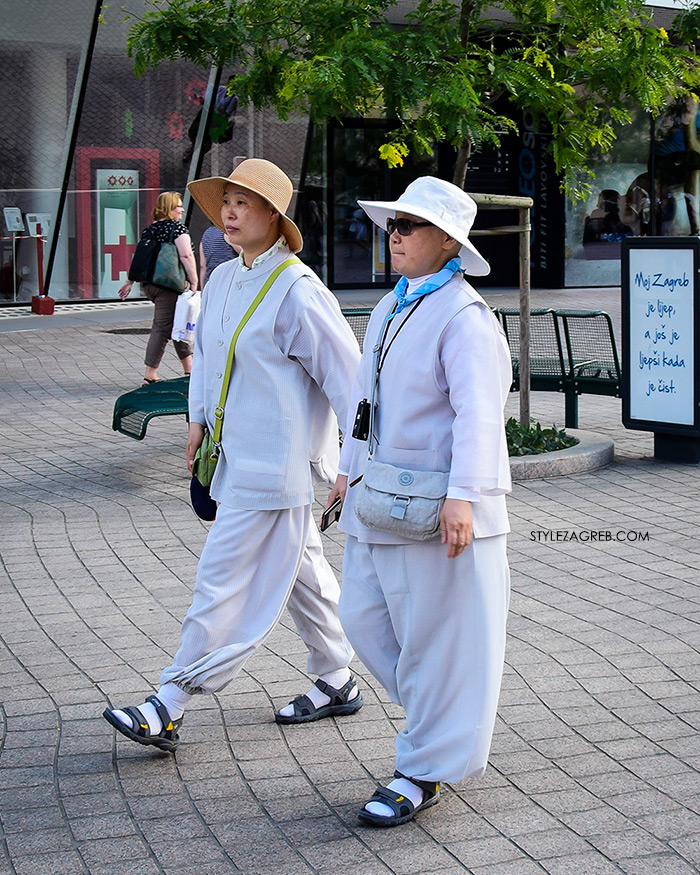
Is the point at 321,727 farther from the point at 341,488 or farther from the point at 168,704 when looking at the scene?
the point at 341,488

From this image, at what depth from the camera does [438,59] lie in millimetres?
7855

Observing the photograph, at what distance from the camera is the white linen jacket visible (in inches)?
161

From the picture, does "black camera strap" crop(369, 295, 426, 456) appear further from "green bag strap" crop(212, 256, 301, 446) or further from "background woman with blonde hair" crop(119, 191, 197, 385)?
"background woman with blonde hair" crop(119, 191, 197, 385)

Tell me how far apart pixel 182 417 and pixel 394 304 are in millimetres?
6973

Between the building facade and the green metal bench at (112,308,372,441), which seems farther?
the building facade

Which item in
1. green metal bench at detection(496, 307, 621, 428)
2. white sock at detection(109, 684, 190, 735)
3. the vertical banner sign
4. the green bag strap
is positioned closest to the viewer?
white sock at detection(109, 684, 190, 735)

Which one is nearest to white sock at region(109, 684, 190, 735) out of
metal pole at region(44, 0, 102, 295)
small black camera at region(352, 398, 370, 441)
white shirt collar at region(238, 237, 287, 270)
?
small black camera at region(352, 398, 370, 441)

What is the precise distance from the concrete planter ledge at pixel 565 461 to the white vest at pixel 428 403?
4.54m

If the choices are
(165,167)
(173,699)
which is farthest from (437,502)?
(165,167)

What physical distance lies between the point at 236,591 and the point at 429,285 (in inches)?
45.4

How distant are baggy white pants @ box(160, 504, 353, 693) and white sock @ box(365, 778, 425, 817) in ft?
2.18

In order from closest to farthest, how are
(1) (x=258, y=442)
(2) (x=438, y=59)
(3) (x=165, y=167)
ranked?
(1) (x=258, y=442) < (2) (x=438, y=59) < (3) (x=165, y=167)

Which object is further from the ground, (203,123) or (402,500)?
(203,123)

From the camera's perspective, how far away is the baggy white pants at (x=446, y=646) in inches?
139
